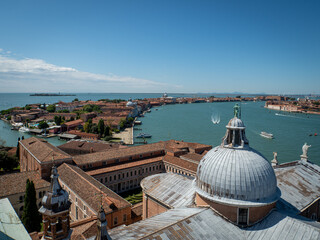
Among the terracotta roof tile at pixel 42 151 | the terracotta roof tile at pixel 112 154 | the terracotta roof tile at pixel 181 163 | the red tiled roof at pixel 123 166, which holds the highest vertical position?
the terracotta roof tile at pixel 42 151

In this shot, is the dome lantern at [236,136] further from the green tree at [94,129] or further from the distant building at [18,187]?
the green tree at [94,129]

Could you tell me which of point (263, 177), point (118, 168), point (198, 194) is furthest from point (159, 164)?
point (263, 177)

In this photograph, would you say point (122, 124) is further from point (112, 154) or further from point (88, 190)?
point (88, 190)

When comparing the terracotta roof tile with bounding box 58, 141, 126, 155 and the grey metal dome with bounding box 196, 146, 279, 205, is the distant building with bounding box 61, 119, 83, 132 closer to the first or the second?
the terracotta roof tile with bounding box 58, 141, 126, 155

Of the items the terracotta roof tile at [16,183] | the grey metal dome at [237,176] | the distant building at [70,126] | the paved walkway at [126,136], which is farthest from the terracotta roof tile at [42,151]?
the distant building at [70,126]

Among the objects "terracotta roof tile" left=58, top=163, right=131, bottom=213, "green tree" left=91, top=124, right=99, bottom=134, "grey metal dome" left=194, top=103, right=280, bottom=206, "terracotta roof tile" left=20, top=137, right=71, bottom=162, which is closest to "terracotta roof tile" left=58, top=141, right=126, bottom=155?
"terracotta roof tile" left=20, top=137, right=71, bottom=162
